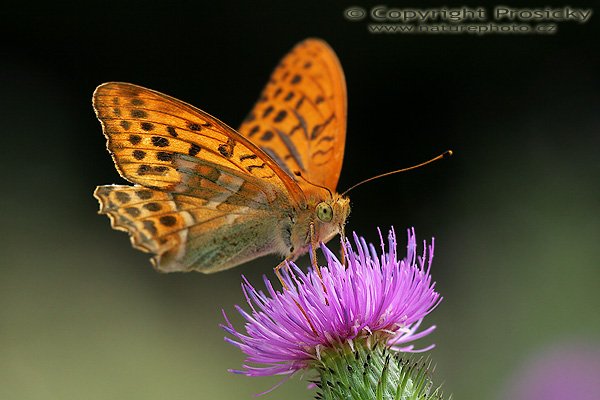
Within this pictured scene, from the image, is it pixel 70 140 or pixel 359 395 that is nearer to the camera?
pixel 359 395

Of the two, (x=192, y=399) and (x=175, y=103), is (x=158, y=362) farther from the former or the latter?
(x=175, y=103)

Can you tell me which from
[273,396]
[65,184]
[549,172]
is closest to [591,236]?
[549,172]

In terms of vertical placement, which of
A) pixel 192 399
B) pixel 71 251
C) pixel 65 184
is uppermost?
pixel 65 184

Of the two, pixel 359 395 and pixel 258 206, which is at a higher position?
pixel 258 206

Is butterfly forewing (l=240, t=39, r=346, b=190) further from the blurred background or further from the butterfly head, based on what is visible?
the blurred background

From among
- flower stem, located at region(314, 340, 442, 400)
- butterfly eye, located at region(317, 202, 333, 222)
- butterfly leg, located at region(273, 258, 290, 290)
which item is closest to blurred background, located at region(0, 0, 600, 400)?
flower stem, located at region(314, 340, 442, 400)

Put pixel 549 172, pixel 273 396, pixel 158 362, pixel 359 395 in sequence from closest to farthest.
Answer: pixel 359 395 → pixel 273 396 → pixel 158 362 → pixel 549 172

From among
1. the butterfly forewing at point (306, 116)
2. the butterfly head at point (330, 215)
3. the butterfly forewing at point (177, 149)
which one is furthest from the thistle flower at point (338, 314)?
the butterfly forewing at point (306, 116)
